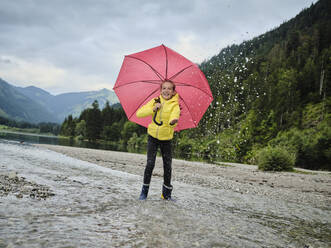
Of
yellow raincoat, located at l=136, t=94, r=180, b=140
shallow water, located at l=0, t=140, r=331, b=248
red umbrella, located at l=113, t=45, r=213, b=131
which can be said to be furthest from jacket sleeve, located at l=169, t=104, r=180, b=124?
shallow water, located at l=0, t=140, r=331, b=248

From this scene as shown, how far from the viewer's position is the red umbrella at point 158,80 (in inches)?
204

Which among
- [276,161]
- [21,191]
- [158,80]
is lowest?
[21,191]

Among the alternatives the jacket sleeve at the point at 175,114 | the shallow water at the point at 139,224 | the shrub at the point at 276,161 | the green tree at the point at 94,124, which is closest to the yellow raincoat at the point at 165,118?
the jacket sleeve at the point at 175,114

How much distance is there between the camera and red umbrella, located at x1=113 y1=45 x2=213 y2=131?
204 inches

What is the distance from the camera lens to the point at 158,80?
5.39 metres

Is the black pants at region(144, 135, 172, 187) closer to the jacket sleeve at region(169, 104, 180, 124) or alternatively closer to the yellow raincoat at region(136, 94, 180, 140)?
the yellow raincoat at region(136, 94, 180, 140)

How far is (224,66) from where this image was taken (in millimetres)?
21312

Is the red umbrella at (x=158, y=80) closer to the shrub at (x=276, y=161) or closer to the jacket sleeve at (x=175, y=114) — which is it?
the jacket sleeve at (x=175, y=114)

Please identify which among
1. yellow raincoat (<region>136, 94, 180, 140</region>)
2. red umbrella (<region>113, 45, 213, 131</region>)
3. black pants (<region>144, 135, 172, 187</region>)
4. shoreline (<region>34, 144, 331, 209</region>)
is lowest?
shoreline (<region>34, 144, 331, 209</region>)

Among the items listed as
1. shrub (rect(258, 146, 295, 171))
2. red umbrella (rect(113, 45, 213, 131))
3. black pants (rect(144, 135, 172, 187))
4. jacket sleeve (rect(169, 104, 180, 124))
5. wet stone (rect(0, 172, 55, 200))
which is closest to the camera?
wet stone (rect(0, 172, 55, 200))

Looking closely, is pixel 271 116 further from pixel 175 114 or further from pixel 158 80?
pixel 175 114

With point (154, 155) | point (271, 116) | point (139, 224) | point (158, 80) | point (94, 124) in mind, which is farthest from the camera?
point (94, 124)

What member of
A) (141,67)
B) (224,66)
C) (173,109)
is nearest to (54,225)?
(173,109)

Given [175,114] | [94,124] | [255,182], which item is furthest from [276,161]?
[94,124]
